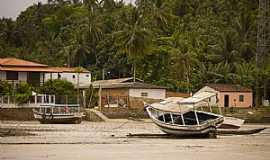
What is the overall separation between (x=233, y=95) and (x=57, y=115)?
2712 centimetres

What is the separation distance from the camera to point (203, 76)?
266 feet

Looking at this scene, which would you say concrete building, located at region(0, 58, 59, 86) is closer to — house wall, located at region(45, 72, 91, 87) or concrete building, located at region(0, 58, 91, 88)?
concrete building, located at region(0, 58, 91, 88)

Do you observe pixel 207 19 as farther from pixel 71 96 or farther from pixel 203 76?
pixel 71 96

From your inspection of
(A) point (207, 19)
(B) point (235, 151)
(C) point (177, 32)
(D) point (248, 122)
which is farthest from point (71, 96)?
(B) point (235, 151)

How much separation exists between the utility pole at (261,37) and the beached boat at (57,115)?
26620mm

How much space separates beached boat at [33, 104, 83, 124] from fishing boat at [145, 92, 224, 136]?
1646cm

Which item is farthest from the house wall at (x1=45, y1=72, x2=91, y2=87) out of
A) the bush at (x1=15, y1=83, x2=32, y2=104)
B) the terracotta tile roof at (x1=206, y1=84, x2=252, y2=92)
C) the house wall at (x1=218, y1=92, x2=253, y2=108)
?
the house wall at (x1=218, y1=92, x2=253, y2=108)

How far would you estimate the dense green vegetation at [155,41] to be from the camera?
8000 centimetres

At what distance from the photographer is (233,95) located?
75750mm

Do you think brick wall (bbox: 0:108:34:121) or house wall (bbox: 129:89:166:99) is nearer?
brick wall (bbox: 0:108:34:121)

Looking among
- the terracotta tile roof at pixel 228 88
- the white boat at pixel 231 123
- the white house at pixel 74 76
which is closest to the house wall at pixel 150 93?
the terracotta tile roof at pixel 228 88

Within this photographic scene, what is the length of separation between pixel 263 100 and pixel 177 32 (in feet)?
63.1

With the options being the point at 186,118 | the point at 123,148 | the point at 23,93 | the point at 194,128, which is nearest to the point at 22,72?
the point at 23,93

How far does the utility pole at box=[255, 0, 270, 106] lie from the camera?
7312cm
